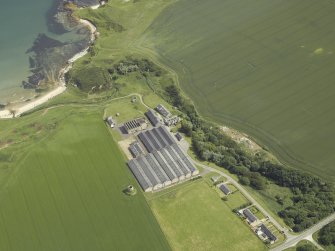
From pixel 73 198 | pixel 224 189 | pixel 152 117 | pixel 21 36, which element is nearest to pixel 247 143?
pixel 224 189

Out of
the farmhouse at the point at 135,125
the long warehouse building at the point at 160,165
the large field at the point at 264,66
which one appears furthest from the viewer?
the farmhouse at the point at 135,125

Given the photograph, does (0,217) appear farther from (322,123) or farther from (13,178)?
(322,123)

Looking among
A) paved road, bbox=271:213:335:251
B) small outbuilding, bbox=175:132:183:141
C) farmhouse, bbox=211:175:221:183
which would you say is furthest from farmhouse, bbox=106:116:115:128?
paved road, bbox=271:213:335:251

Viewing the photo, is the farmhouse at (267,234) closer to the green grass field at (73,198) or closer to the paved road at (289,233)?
the paved road at (289,233)

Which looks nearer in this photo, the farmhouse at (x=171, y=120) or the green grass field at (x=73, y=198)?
the green grass field at (x=73, y=198)

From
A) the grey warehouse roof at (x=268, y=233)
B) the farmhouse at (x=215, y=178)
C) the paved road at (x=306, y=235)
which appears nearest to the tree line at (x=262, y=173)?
the paved road at (x=306, y=235)

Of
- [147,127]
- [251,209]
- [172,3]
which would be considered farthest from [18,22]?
[251,209]

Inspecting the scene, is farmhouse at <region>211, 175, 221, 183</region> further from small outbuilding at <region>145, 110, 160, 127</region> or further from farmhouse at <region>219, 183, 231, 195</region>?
small outbuilding at <region>145, 110, 160, 127</region>
